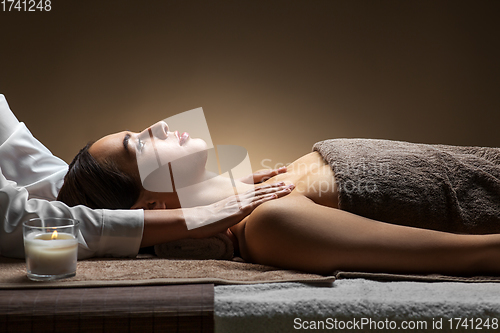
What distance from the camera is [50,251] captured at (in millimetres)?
895

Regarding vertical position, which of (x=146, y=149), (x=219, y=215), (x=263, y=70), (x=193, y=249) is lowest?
(x=193, y=249)

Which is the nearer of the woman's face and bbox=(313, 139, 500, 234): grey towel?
bbox=(313, 139, 500, 234): grey towel

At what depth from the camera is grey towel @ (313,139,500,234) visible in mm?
1129

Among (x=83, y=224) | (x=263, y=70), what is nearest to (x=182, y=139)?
(x=83, y=224)

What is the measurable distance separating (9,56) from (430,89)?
7.10 feet

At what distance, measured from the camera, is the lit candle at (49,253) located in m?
0.89

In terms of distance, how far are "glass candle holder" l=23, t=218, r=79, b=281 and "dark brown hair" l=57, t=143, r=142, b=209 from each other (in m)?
0.34

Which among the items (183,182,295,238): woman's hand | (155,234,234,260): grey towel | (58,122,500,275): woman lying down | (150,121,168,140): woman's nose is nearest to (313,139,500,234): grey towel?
(58,122,500,275): woman lying down

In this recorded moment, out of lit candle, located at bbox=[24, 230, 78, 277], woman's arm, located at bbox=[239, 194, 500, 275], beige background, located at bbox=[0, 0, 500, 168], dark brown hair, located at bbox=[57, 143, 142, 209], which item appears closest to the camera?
lit candle, located at bbox=[24, 230, 78, 277]

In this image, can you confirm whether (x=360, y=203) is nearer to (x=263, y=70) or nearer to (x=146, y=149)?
(x=146, y=149)

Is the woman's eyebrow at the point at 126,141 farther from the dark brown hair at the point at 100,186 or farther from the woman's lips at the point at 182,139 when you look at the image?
the woman's lips at the point at 182,139

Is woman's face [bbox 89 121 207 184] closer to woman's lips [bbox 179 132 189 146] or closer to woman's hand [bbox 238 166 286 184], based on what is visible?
woman's lips [bbox 179 132 189 146]

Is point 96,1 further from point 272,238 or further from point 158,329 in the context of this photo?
point 158,329

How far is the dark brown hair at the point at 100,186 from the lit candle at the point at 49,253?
0.36 meters
